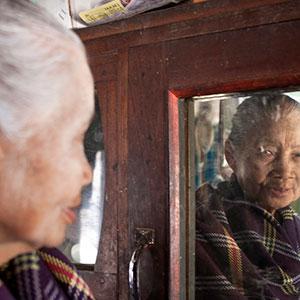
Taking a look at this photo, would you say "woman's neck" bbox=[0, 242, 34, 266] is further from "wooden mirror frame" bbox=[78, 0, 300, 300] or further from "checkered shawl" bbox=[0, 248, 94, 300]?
"wooden mirror frame" bbox=[78, 0, 300, 300]

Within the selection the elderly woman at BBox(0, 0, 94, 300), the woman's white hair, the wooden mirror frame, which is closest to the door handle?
the wooden mirror frame

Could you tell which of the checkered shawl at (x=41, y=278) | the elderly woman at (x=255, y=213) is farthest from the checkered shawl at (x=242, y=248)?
the checkered shawl at (x=41, y=278)

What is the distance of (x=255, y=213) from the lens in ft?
2.51

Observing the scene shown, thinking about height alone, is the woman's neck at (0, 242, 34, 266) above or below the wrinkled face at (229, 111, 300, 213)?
below

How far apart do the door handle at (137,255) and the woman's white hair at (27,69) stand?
1.41 feet

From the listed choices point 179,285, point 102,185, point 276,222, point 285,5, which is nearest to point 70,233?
point 102,185

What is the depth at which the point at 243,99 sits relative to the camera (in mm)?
759

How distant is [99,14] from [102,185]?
310 millimetres

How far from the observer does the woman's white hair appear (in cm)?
41

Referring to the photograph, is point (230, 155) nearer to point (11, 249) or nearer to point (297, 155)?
point (297, 155)

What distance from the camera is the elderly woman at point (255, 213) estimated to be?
730 millimetres

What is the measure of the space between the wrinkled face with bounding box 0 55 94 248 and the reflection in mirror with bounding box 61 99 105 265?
0.40 metres

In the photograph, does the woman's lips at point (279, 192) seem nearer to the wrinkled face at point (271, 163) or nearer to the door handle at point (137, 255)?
the wrinkled face at point (271, 163)

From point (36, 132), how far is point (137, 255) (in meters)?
0.43
